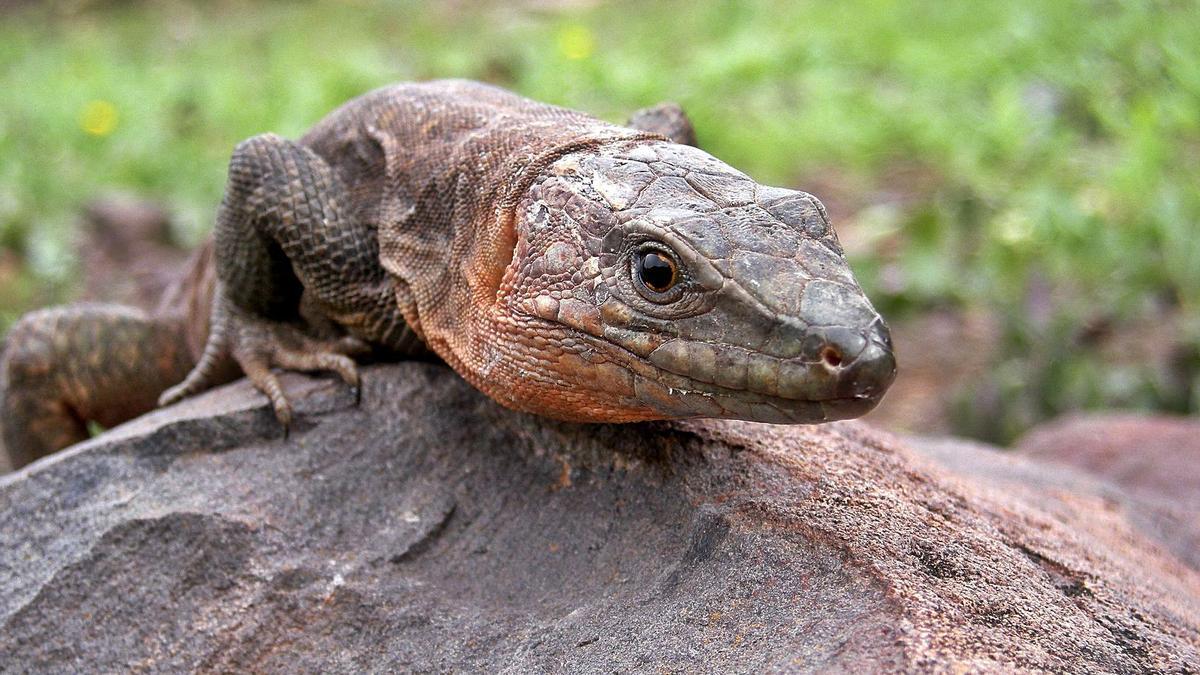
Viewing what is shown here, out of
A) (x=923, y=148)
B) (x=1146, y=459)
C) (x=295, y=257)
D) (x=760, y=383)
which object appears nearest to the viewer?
(x=760, y=383)

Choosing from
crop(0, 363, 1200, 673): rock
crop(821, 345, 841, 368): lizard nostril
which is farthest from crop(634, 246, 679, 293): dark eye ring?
crop(0, 363, 1200, 673): rock

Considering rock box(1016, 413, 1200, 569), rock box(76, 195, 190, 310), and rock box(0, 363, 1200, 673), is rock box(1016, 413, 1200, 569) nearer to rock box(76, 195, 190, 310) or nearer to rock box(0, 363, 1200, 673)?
rock box(0, 363, 1200, 673)

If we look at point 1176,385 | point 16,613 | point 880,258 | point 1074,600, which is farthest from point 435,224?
point 880,258

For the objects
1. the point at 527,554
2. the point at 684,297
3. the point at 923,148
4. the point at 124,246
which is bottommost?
the point at 124,246

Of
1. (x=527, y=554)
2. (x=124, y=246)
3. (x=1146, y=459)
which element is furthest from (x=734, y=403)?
(x=124, y=246)

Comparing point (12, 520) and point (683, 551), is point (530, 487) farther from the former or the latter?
point (12, 520)

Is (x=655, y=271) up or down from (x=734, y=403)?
up

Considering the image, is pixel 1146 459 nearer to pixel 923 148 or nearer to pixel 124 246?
pixel 923 148
